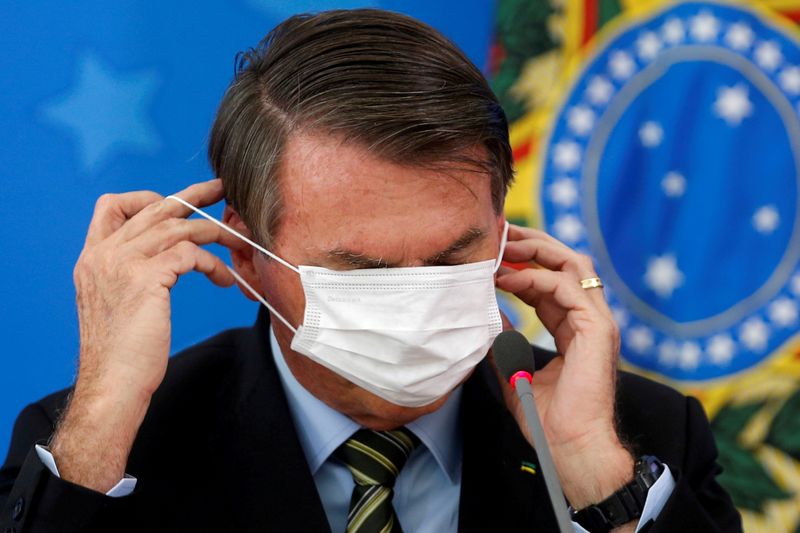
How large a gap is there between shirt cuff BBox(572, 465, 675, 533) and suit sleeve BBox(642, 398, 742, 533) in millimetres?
16

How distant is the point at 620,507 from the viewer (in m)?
1.90

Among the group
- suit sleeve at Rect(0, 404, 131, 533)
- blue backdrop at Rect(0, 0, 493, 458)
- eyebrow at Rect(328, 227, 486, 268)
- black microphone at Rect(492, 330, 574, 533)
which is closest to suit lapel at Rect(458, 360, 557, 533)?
eyebrow at Rect(328, 227, 486, 268)

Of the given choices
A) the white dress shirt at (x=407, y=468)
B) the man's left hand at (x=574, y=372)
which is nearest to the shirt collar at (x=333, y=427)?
the white dress shirt at (x=407, y=468)

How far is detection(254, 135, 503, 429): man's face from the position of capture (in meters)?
1.80

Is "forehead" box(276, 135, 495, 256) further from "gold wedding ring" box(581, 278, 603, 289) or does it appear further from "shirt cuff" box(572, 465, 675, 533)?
"shirt cuff" box(572, 465, 675, 533)

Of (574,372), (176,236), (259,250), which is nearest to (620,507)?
(574,372)

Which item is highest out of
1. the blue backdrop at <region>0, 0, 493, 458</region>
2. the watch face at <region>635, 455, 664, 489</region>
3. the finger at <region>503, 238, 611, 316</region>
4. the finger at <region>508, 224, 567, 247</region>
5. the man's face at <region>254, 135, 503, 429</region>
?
the blue backdrop at <region>0, 0, 493, 458</region>

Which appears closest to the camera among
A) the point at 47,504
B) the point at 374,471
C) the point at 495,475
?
the point at 47,504

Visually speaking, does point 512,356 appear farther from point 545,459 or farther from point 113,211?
point 113,211

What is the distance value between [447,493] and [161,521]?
0.59 meters

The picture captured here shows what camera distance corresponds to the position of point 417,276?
5.87ft

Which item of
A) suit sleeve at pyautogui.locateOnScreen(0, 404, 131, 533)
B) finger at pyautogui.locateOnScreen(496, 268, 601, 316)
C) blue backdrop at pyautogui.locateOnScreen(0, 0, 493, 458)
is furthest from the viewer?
blue backdrop at pyautogui.locateOnScreen(0, 0, 493, 458)

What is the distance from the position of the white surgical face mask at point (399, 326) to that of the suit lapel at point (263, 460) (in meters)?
0.27

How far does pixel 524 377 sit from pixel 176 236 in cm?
81
